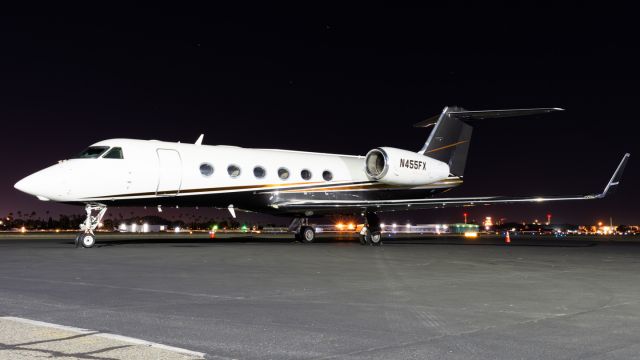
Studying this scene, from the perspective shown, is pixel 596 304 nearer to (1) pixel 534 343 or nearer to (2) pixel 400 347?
(1) pixel 534 343

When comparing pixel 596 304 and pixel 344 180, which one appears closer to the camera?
pixel 596 304

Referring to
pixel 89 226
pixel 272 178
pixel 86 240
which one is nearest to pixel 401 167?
pixel 272 178

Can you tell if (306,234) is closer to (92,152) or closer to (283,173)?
(283,173)

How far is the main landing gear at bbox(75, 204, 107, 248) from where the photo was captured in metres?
19.4

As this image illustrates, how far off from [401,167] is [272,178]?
5391 millimetres

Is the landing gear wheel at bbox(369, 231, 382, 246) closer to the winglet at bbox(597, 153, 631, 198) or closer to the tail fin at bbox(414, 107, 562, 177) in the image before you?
the tail fin at bbox(414, 107, 562, 177)

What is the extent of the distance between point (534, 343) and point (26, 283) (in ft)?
24.9

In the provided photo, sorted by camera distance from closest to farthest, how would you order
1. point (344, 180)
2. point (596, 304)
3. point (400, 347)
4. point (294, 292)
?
point (400, 347) < point (596, 304) < point (294, 292) < point (344, 180)

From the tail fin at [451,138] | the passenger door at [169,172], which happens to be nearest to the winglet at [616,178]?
the tail fin at [451,138]

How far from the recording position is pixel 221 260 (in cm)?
1459

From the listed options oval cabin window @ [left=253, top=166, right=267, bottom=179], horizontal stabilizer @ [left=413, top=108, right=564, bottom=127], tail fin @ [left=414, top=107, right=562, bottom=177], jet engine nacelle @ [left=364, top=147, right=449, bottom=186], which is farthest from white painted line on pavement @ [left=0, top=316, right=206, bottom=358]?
tail fin @ [left=414, top=107, right=562, bottom=177]

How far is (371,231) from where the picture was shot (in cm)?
2403

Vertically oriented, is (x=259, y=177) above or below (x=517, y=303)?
above

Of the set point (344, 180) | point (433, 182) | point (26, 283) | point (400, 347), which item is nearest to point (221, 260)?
point (26, 283)
